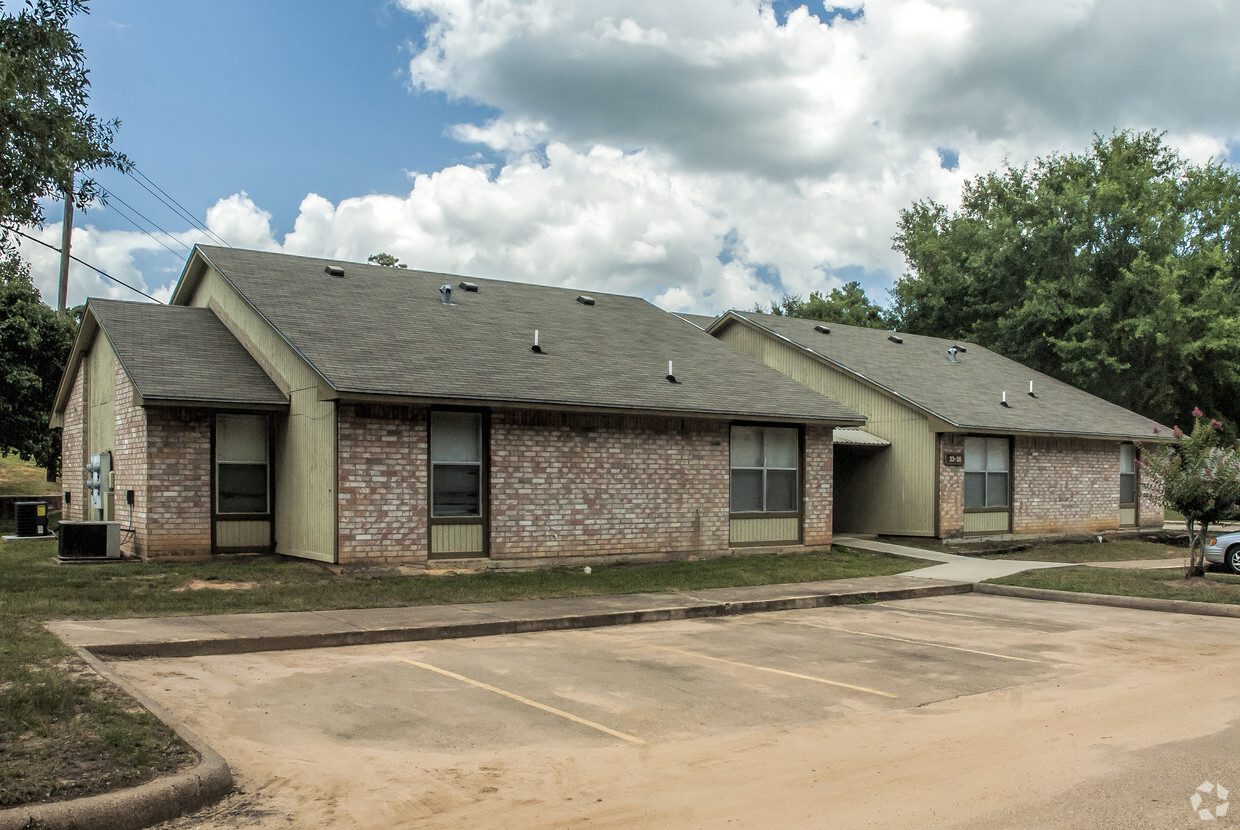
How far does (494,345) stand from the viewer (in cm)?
1864

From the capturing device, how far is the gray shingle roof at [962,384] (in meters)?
24.0

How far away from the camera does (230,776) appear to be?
5.84 m

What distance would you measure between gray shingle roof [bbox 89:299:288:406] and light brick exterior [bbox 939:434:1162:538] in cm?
1471

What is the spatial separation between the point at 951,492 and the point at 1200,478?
6318 mm

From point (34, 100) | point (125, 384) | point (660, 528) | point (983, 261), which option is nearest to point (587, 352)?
point (660, 528)

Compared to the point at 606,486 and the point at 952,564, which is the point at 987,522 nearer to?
the point at 952,564

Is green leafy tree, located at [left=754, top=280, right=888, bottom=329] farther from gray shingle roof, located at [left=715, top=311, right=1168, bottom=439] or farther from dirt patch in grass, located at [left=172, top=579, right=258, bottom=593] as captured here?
dirt patch in grass, located at [left=172, top=579, right=258, bottom=593]

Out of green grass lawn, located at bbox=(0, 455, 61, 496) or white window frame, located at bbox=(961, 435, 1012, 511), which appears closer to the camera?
white window frame, located at bbox=(961, 435, 1012, 511)

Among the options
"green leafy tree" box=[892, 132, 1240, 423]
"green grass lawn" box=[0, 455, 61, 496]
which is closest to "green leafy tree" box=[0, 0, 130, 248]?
"green grass lawn" box=[0, 455, 61, 496]

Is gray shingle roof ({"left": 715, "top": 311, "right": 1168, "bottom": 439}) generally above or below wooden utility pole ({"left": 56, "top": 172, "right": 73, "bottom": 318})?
below

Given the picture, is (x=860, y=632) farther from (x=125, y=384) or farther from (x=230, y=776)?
(x=125, y=384)

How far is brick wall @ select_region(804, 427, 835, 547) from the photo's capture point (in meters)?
20.8

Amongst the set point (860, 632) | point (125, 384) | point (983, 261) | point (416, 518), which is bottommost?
point (860, 632)

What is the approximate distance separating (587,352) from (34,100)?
42.5 ft
